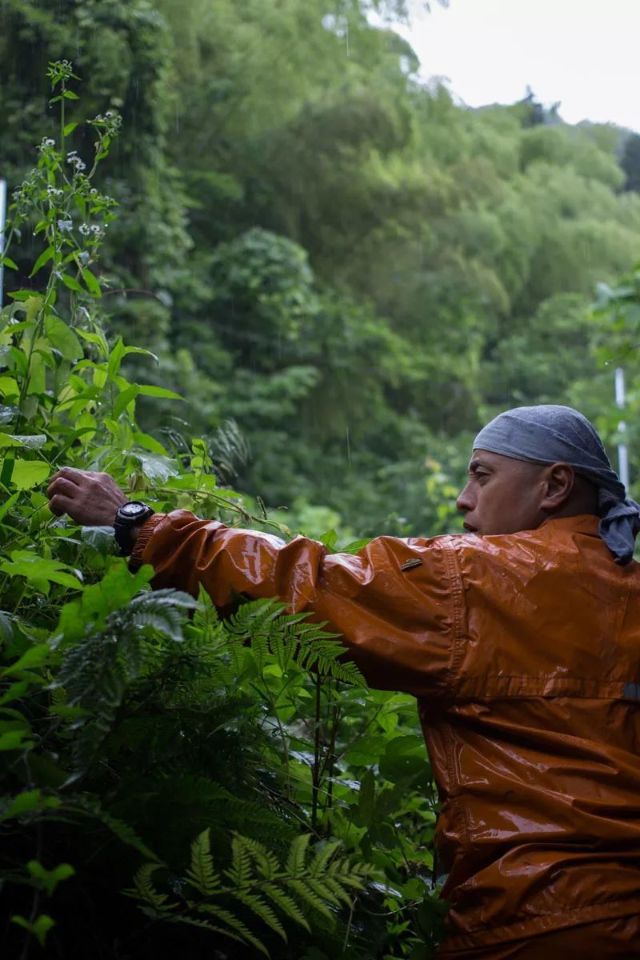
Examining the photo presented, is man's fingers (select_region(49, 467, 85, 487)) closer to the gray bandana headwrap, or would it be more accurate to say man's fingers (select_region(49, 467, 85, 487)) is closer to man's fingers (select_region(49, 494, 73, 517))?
man's fingers (select_region(49, 494, 73, 517))

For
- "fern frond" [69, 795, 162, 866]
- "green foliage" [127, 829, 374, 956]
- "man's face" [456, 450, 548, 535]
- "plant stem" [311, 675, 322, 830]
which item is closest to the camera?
"fern frond" [69, 795, 162, 866]

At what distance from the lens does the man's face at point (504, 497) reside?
98.7 inches

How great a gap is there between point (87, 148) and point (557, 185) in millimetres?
25791

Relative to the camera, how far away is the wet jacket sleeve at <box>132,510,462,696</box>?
2.11 meters

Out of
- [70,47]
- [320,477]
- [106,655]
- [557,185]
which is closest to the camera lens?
[106,655]

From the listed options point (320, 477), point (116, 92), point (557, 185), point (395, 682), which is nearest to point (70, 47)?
point (116, 92)

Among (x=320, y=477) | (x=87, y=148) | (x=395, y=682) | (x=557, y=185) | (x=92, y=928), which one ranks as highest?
(x=557, y=185)

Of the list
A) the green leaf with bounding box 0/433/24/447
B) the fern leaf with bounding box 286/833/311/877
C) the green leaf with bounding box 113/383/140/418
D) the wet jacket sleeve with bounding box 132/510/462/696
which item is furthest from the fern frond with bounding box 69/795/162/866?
the green leaf with bounding box 113/383/140/418

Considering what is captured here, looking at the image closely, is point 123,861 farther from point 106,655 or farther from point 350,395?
point 350,395

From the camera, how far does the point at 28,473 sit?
221 cm

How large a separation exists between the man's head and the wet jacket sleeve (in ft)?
1.30

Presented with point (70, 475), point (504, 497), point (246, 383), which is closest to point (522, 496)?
point (504, 497)

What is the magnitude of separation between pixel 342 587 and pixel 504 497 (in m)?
0.58

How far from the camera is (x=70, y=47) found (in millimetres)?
11586
